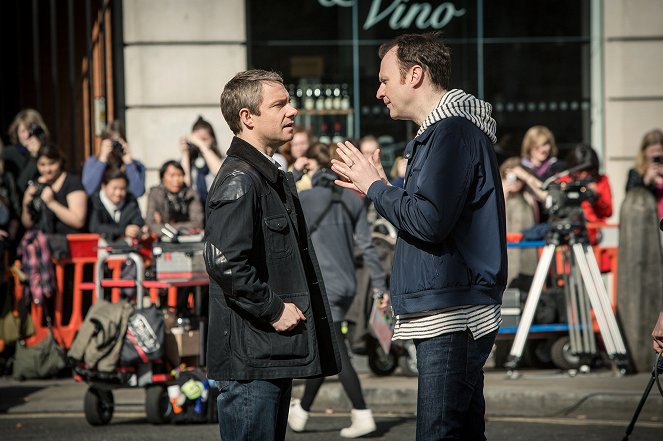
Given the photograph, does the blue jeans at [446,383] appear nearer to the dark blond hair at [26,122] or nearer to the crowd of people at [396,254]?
the crowd of people at [396,254]

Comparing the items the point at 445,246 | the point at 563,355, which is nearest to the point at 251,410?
the point at 445,246

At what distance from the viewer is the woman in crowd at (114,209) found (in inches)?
442

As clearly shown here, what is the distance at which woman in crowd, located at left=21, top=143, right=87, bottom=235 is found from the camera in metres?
11.2

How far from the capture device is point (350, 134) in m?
14.5

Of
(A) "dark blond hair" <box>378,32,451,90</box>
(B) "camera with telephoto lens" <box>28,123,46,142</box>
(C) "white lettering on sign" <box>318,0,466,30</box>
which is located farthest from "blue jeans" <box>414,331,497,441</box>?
(C) "white lettering on sign" <box>318,0,466,30</box>

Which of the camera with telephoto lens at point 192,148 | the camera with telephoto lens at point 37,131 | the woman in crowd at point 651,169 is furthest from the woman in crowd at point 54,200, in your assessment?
the woman in crowd at point 651,169

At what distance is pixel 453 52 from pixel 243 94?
9.79 metres

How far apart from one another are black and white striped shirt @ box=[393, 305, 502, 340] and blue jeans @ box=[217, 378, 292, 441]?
0.52m

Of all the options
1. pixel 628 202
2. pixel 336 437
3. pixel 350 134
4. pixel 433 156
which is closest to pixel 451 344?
pixel 433 156

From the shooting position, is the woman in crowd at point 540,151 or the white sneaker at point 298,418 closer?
the white sneaker at point 298,418

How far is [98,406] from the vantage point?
8.81m

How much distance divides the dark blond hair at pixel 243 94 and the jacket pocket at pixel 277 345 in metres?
0.74

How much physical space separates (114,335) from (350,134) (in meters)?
6.27

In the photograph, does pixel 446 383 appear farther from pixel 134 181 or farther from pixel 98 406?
pixel 134 181
